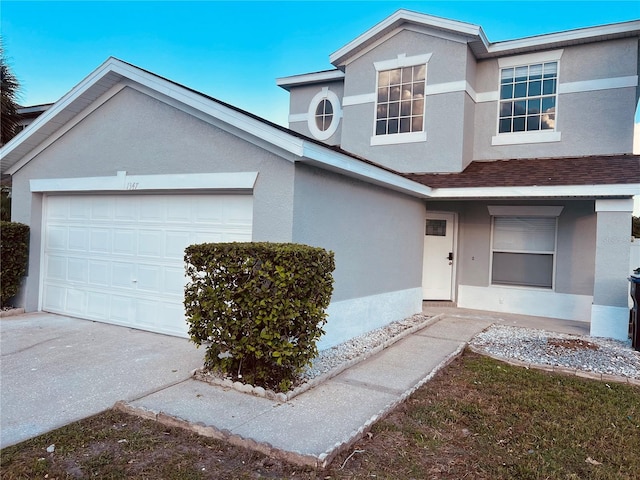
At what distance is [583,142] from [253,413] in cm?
1006

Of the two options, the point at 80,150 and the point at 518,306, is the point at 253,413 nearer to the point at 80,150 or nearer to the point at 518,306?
the point at 80,150

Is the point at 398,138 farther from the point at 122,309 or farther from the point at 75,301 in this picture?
the point at 75,301

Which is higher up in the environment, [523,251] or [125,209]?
[125,209]

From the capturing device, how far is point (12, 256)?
872cm

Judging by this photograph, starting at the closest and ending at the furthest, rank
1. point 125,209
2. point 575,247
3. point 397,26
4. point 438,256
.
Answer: point 125,209
point 575,247
point 438,256
point 397,26

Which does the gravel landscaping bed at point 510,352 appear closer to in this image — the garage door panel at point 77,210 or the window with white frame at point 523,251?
the window with white frame at point 523,251

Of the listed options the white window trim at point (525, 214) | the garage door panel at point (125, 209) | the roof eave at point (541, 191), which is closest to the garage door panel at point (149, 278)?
the garage door panel at point (125, 209)

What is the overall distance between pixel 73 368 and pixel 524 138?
35.2 ft

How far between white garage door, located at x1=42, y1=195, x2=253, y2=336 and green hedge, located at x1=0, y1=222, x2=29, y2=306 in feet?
1.31

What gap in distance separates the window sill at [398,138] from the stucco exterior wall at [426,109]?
0.10 m

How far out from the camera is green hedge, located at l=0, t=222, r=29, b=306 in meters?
8.54

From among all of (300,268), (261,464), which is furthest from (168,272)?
(261,464)

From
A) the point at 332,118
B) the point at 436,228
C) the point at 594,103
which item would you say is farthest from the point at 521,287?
the point at 332,118

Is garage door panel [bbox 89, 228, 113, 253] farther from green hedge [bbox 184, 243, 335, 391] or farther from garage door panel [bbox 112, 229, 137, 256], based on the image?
green hedge [bbox 184, 243, 335, 391]
